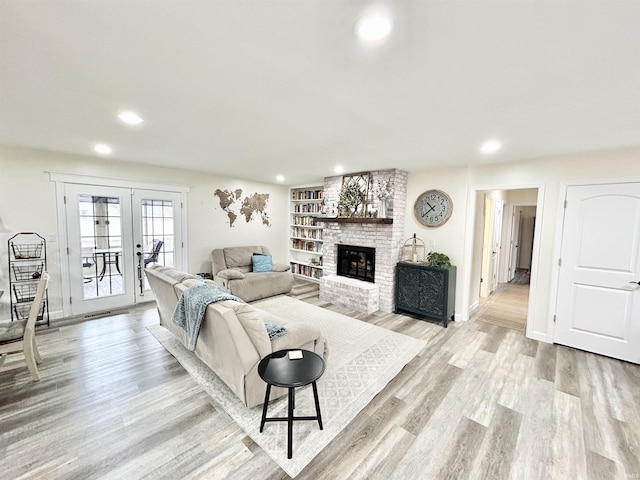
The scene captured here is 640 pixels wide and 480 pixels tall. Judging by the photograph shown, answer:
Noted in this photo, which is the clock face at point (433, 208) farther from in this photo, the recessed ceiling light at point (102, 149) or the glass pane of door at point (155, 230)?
the recessed ceiling light at point (102, 149)

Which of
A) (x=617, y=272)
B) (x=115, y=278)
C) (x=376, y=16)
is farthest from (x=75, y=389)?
(x=617, y=272)

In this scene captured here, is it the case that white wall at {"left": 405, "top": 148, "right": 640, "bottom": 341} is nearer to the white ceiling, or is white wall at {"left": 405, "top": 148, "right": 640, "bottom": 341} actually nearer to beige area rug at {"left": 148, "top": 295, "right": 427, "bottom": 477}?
the white ceiling

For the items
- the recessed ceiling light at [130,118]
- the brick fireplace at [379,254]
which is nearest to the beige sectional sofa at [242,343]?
the recessed ceiling light at [130,118]

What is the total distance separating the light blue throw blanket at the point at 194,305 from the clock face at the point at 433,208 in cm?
333

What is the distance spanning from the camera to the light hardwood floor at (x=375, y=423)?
1.71 metres

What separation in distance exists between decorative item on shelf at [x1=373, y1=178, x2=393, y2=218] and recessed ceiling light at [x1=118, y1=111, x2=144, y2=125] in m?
3.45

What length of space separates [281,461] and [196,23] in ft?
8.15

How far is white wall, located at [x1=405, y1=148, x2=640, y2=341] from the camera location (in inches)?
125

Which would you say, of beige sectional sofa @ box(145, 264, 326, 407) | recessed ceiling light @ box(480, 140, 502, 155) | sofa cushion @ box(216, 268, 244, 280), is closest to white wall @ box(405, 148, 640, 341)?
recessed ceiling light @ box(480, 140, 502, 155)

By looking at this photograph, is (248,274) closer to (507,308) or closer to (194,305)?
(194,305)

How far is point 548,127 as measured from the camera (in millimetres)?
2400

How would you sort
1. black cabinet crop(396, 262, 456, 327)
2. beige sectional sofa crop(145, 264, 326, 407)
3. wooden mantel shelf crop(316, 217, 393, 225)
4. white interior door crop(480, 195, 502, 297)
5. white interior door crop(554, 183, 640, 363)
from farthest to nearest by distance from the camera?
white interior door crop(480, 195, 502, 297) < wooden mantel shelf crop(316, 217, 393, 225) < black cabinet crop(396, 262, 456, 327) < white interior door crop(554, 183, 640, 363) < beige sectional sofa crop(145, 264, 326, 407)

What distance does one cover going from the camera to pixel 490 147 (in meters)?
3.06

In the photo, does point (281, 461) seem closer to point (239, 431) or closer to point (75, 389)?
point (239, 431)
